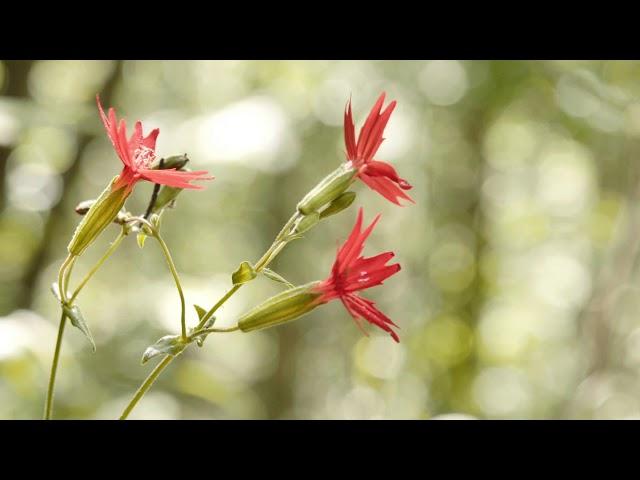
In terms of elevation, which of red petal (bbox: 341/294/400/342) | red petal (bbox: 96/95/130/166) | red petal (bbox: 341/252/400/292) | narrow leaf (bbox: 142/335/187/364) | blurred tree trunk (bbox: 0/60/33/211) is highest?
blurred tree trunk (bbox: 0/60/33/211)

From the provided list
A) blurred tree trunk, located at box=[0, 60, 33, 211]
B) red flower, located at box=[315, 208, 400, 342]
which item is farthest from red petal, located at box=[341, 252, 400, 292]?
blurred tree trunk, located at box=[0, 60, 33, 211]

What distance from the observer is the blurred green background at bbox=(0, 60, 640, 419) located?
1832 mm

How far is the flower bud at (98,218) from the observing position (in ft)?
1.93

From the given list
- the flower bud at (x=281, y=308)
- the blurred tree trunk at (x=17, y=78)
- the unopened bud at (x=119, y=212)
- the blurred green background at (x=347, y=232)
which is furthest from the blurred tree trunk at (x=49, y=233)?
the flower bud at (x=281, y=308)

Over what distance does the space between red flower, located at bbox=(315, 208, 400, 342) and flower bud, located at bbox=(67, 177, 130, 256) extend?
178mm

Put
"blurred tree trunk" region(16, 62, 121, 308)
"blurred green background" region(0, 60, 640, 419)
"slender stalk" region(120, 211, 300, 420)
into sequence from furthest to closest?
1. "blurred tree trunk" region(16, 62, 121, 308)
2. "blurred green background" region(0, 60, 640, 419)
3. "slender stalk" region(120, 211, 300, 420)

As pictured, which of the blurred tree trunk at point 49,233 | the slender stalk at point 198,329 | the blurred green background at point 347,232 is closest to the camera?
the slender stalk at point 198,329

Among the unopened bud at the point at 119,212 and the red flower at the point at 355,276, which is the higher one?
the unopened bud at the point at 119,212

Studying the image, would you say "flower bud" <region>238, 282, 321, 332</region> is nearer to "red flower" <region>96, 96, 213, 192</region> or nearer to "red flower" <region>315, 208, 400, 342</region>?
"red flower" <region>315, 208, 400, 342</region>

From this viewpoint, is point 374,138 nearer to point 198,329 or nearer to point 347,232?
point 198,329

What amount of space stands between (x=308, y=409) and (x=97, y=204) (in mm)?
3160

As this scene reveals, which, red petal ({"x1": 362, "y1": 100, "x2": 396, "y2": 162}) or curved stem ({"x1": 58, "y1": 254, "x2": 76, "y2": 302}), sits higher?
red petal ({"x1": 362, "y1": 100, "x2": 396, "y2": 162})

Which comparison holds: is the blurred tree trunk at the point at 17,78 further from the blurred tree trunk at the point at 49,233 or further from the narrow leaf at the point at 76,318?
the narrow leaf at the point at 76,318
